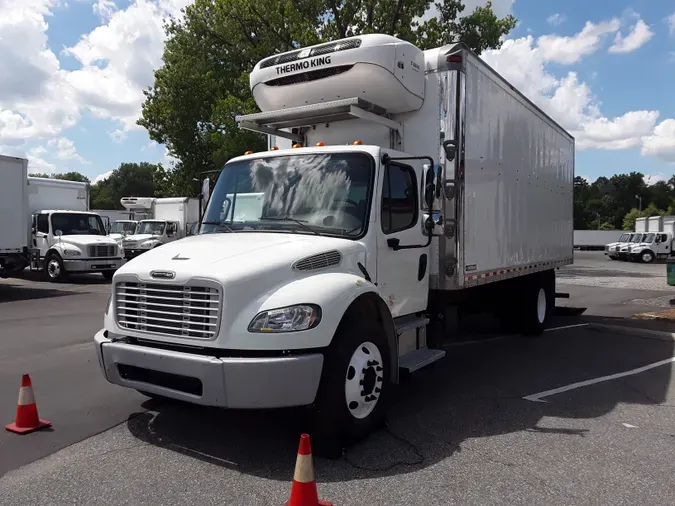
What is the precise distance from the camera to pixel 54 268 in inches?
762

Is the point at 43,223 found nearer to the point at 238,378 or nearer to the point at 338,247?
the point at 338,247

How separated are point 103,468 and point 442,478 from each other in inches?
96.2

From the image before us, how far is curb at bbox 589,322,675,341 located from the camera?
385 inches

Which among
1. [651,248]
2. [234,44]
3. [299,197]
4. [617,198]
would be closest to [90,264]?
[234,44]

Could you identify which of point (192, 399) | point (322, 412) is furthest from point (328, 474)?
point (192, 399)

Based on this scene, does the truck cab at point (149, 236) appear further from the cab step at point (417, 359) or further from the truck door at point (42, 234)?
the cab step at point (417, 359)

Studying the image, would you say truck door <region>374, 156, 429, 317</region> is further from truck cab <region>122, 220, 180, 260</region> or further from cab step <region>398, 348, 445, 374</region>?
truck cab <region>122, 220, 180, 260</region>

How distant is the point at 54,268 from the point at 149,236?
23.3 ft

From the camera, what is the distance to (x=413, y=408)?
225 inches

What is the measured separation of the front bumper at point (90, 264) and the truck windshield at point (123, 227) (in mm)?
8480

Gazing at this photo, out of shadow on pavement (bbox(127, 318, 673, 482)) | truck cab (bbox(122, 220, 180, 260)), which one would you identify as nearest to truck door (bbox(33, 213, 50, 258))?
truck cab (bbox(122, 220, 180, 260))

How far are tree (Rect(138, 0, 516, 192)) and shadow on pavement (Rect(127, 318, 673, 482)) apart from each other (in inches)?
687

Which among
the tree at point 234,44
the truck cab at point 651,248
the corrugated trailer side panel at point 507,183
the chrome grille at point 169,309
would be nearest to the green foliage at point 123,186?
the tree at point 234,44

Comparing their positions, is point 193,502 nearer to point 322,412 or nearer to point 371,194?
point 322,412
